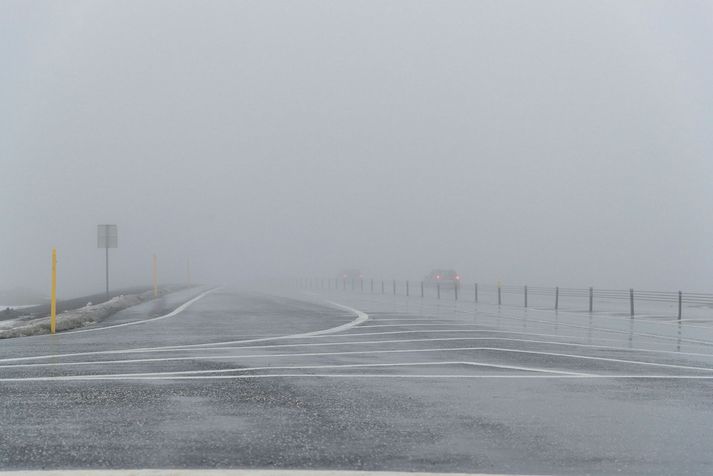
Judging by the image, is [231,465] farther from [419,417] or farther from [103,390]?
[103,390]

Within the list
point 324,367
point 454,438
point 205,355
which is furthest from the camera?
point 205,355

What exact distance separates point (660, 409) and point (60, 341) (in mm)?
11582

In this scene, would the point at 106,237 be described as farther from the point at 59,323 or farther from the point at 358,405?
the point at 358,405

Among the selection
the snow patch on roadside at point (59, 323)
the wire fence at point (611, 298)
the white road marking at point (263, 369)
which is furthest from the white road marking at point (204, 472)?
the wire fence at point (611, 298)

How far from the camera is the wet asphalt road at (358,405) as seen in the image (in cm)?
560

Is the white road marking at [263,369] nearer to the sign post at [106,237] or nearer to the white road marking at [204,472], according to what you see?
the white road marking at [204,472]

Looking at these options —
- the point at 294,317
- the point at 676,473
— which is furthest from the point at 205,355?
the point at 294,317

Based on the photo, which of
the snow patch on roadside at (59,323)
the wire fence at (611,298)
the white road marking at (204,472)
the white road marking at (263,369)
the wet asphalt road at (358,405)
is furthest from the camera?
the wire fence at (611,298)

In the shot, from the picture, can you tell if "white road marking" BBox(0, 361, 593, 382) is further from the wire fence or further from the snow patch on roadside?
the wire fence

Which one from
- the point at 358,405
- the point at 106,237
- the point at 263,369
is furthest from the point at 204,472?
the point at 106,237

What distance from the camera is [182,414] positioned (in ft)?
23.4

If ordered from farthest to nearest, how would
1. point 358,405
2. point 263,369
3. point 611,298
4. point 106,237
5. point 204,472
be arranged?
point 611,298 → point 106,237 → point 263,369 → point 358,405 → point 204,472

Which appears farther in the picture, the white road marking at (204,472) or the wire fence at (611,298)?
the wire fence at (611,298)

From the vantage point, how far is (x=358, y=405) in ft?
25.2
